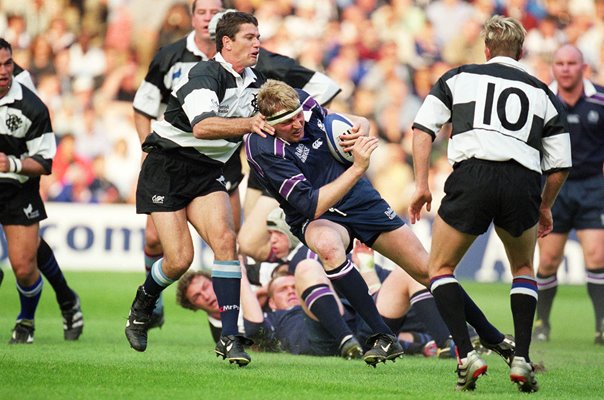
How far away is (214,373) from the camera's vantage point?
726 centimetres

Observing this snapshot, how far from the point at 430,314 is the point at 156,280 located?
220 centimetres

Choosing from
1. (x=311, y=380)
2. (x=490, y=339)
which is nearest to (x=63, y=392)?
(x=311, y=380)

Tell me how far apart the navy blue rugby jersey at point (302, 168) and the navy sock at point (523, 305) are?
1.43 metres

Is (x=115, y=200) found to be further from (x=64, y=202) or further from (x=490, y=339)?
(x=490, y=339)

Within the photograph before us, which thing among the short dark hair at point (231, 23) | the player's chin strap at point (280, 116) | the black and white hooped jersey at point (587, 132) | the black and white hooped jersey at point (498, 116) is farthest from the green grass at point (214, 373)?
the short dark hair at point (231, 23)

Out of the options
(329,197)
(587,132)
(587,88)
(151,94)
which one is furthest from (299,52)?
(329,197)

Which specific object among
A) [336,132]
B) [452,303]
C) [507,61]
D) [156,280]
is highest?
[507,61]

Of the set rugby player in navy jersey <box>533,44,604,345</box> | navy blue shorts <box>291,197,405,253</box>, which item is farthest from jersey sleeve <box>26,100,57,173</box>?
rugby player in navy jersey <box>533,44,604,345</box>

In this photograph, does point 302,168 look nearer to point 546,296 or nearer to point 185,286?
point 185,286

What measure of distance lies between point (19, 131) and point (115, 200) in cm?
1008

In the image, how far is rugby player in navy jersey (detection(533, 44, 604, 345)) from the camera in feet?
37.7

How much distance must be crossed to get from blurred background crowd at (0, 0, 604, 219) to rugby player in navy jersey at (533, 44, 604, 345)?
322 inches

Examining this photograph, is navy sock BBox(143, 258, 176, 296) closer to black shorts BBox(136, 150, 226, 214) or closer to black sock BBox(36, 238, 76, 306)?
black shorts BBox(136, 150, 226, 214)

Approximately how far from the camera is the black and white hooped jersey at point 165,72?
1023 centimetres
